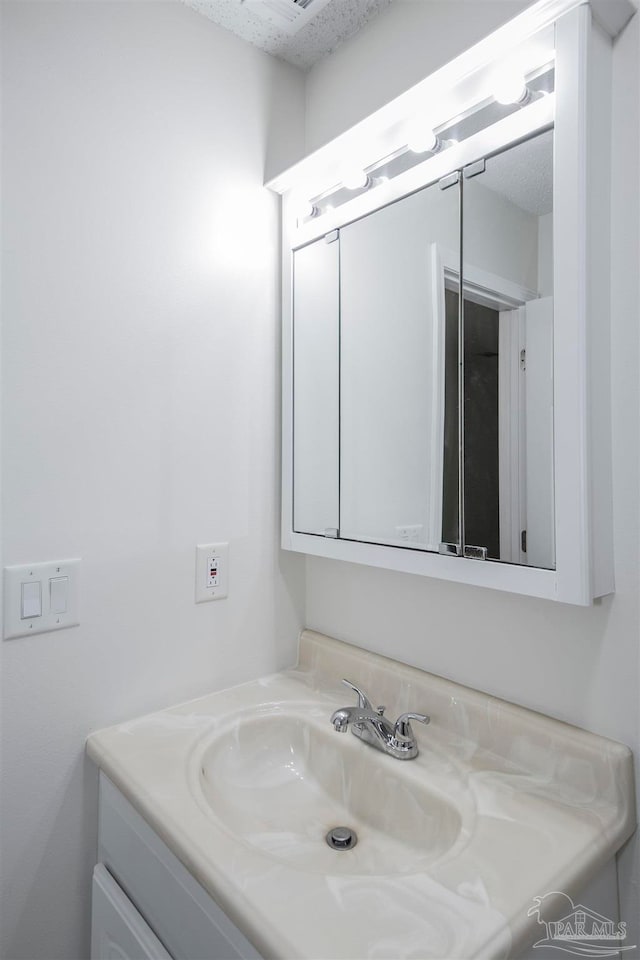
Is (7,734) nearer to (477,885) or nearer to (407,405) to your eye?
(477,885)

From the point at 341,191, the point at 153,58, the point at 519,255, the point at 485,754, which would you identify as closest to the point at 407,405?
the point at 519,255

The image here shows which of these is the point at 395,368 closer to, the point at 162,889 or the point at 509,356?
the point at 509,356

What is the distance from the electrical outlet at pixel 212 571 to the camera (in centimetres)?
123

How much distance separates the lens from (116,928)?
94 cm

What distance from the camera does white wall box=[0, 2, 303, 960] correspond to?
38.9 inches

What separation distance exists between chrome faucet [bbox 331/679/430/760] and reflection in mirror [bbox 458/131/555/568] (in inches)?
14.2

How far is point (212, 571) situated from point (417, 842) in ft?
2.13

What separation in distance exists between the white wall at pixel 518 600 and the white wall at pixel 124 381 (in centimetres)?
18

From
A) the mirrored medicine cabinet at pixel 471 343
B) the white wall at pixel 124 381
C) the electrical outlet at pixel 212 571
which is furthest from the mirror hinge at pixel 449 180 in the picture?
the electrical outlet at pixel 212 571

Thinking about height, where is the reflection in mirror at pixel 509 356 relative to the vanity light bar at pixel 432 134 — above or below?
below

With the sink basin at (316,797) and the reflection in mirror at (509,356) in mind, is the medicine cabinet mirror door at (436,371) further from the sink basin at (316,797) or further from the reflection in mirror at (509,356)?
the sink basin at (316,797)

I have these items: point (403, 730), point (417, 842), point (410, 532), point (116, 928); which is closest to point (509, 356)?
point (410, 532)

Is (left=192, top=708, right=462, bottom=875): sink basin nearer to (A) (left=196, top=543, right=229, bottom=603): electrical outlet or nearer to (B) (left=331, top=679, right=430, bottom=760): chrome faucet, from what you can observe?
(B) (left=331, top=679, right=430, bottom=760): chrome faucet

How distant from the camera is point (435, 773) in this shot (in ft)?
3.12
